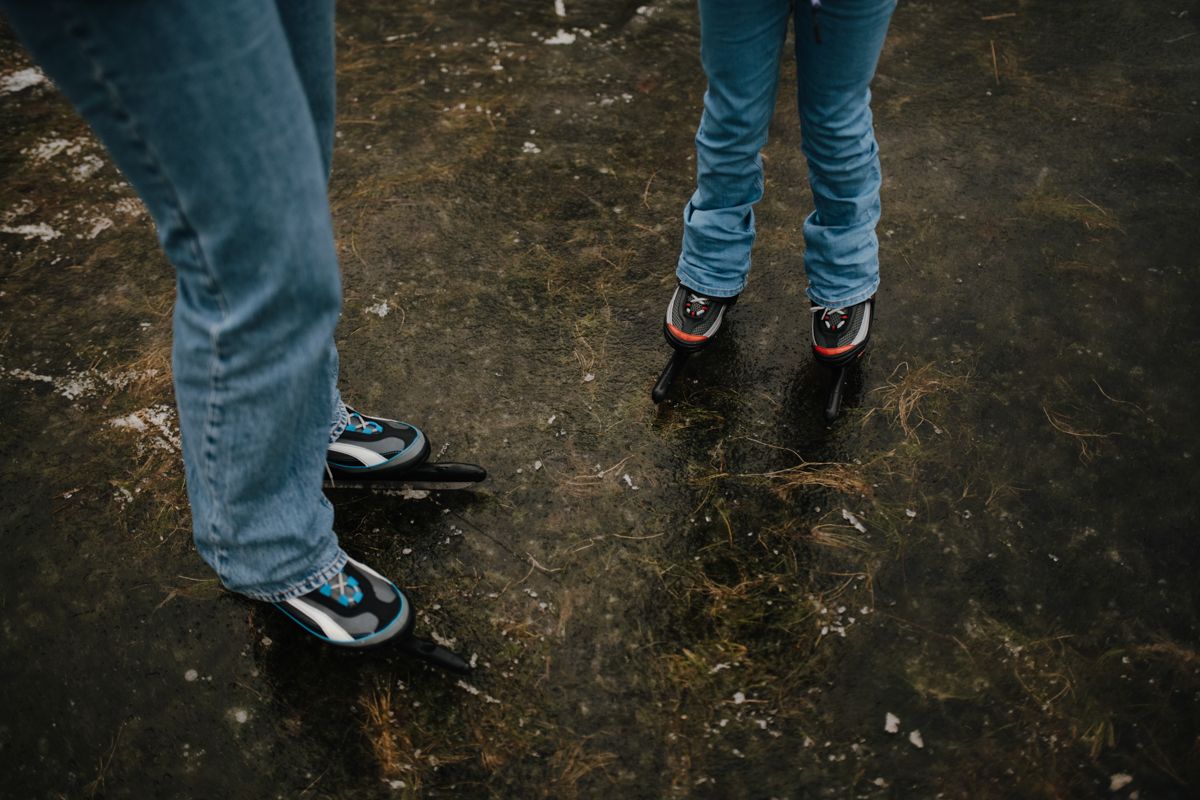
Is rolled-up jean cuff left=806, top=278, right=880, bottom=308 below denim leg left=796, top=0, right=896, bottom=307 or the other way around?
below

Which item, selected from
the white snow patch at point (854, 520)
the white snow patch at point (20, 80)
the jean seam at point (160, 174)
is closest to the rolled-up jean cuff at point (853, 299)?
the white snow patch at point (854, 520)

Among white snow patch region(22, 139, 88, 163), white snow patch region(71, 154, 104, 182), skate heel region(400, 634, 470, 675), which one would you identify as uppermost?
white snow patch region(22, 139, 88, 163)

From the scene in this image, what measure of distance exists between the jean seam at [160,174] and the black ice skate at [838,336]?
4.08 feet

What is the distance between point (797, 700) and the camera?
4.76 feet

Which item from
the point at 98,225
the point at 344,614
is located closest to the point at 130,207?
the point at 98,225

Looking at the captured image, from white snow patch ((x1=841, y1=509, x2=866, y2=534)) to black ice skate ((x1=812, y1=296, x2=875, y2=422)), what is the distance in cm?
24

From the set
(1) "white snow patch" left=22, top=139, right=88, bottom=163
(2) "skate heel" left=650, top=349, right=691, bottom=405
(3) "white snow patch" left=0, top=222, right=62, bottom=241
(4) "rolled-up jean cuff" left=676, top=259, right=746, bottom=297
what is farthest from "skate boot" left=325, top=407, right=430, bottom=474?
(1) "white snow patch" left=22, top=139, right=88, bottom=163

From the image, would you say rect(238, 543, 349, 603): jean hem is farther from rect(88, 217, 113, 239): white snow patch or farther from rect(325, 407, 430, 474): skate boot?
rect(88, 217, 113, 239): white snow patch

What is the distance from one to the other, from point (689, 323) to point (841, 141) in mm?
496

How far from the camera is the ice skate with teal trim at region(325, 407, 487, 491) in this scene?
1700 mm

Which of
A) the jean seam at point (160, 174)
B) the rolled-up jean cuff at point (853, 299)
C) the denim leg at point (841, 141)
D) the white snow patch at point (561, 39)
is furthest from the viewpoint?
the white snow patch at point (561, 39)

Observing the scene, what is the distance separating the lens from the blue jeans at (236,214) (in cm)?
90

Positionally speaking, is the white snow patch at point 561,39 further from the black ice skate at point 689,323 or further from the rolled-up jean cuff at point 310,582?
the rolled-up jean cuff at point 310,582

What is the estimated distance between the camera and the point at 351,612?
56.2 inches
